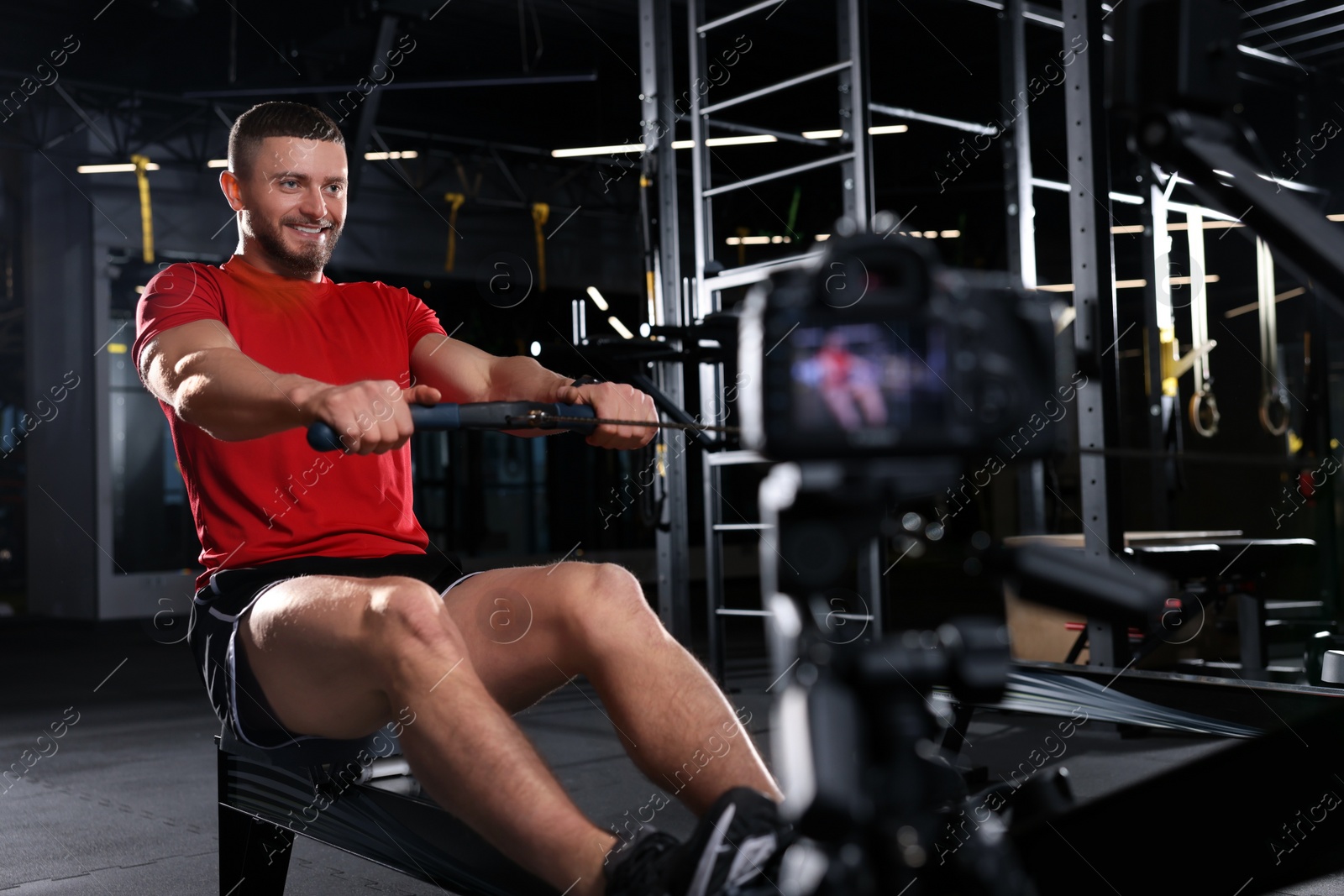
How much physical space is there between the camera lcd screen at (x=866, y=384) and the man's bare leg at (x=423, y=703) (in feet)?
2.35

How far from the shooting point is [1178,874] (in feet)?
3.99

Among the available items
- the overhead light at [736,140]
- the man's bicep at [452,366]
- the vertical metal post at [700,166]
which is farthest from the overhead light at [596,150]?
the man's bicep at [452,366]

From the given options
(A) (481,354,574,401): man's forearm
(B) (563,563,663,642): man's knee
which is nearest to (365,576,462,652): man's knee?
(B) (563,563,663,642): man's knee

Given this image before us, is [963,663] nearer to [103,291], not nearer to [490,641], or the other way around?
[490,641]

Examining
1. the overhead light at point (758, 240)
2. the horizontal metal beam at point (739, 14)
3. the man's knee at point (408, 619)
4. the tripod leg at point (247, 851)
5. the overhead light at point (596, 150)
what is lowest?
the tripod leg at point (247, 851)

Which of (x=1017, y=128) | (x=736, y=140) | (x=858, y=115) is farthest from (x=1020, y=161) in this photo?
(x=736, y=140)

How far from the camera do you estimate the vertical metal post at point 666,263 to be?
4.94 meters

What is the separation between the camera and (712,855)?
1.19m

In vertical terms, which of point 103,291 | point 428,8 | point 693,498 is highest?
point 428,8

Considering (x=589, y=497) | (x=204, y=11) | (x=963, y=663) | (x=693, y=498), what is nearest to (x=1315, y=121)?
(x=204, y=11)

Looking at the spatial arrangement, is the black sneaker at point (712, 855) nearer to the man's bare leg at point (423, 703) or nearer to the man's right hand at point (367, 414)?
the man's bare leg at point (423, 703)

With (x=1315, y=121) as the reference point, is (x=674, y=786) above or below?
below

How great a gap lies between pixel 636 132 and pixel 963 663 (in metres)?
9.96

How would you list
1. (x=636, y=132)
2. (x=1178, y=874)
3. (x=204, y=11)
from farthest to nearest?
(x=636, y=132) → (x=204, y=11) → (x=1178, y=874)
